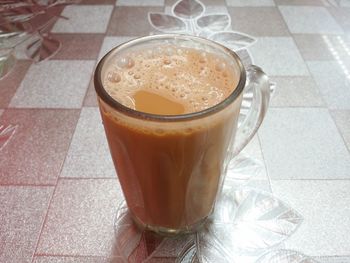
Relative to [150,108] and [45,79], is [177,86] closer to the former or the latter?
[150,108]

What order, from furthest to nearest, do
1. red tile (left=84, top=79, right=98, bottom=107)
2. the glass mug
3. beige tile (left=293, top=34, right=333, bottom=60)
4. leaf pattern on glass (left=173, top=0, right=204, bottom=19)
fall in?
1. leaf pattern on glass (left=173, top=0, right=204, bottom=19)
2. beige tile (left=293, top=34, right=333, bottom=60)
3. red tile (left=84, top=79, right=98, bottom=107)
4. the glass mug

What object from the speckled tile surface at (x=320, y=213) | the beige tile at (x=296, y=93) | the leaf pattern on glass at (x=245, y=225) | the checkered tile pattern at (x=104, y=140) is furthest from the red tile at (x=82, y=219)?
the beige tile at (x=296, y=93)

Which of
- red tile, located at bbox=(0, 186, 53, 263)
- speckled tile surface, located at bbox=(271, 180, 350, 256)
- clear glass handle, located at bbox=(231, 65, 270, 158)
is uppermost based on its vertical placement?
clear glass handle, located at bbox=(231, 65, 270, 158)

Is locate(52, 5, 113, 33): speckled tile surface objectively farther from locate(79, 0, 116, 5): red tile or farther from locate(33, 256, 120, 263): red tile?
locate(33, 256, 120, 263): red tile

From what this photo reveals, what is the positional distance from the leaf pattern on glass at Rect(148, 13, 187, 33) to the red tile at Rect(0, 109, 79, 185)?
1.18 feet

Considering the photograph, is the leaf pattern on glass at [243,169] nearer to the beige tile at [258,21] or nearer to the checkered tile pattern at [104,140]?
the checkered tile pattern at [104,140]

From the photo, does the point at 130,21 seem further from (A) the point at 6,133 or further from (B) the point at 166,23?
(A) the point at 6,133

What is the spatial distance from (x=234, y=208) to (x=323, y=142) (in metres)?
0.22

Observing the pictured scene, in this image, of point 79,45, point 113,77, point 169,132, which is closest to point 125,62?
point 113,77

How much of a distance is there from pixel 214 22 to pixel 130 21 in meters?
0.23

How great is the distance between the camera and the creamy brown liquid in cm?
41

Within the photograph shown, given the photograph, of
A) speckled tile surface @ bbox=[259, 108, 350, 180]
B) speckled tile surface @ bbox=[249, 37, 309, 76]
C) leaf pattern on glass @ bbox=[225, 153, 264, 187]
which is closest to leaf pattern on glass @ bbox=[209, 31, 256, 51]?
speckled tile surface @ bbox=[249, 37, 309, 76]

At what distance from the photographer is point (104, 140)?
2.22 ft

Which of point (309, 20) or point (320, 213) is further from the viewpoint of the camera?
point (309, 20)
